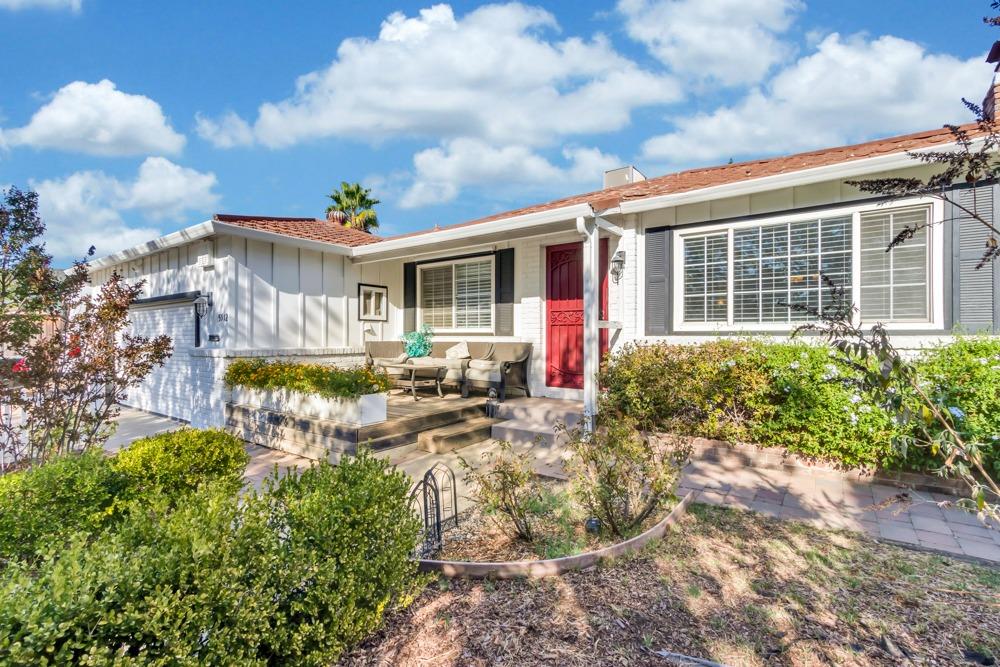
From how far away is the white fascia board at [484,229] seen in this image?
19.0 feet

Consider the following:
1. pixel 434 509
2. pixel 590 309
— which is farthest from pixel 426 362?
pixel 434 509

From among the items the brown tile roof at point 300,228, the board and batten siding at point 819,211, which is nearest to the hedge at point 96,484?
the brown tile roof at point 300,228

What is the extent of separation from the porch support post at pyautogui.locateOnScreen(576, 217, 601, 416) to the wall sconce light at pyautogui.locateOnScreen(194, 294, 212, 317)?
5635mm

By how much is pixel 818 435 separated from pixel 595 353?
7.85ft

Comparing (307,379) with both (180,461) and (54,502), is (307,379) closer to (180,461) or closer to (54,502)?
(180,461)

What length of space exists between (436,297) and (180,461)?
6.10 metres

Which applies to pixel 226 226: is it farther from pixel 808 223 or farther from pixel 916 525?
pixel 916 525

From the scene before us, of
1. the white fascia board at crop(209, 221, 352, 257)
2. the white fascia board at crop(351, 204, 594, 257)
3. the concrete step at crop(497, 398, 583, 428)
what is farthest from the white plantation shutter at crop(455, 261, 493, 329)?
the white fascia board at crop(209, 221, 352, 257)

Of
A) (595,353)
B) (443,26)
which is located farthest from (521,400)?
(443,26)

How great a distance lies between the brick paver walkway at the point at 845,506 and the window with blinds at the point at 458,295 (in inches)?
180

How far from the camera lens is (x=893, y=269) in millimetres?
4922

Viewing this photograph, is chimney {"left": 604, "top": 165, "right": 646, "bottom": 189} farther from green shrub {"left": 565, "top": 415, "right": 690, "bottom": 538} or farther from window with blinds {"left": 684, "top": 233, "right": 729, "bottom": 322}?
green shrub {"left": 565, "top": 415, "right": 690, "bottom": 538}

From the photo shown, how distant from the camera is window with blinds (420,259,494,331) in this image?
8258 mm

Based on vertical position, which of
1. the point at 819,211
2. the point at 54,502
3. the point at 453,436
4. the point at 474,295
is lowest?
the point at 453,436
